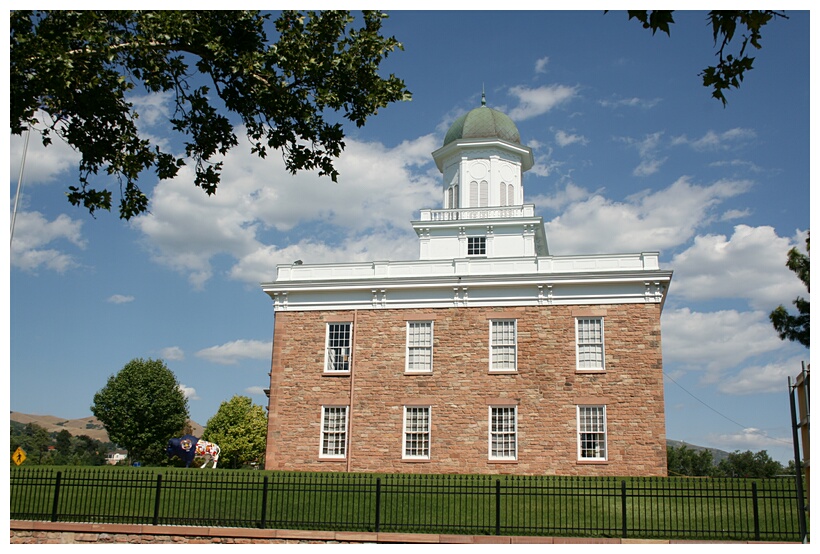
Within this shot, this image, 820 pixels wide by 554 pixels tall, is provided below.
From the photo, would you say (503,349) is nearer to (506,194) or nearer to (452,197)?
(506,194)

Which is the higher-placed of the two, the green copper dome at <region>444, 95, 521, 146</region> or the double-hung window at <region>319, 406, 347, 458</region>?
the green copper dome at <region>444, 95, 521, 146</region>

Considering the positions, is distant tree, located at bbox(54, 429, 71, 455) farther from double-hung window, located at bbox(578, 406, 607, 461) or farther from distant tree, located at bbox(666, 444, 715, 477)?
double-hung window, located at bbox(578, 406, 607, 461)

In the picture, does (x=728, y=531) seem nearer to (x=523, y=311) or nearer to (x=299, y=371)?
(x=523, y=311)

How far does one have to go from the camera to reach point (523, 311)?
29.1 m

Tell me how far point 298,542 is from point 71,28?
9590 millimetres

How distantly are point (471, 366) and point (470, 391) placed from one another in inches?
37.7

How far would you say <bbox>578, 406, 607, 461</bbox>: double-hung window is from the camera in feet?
89.4

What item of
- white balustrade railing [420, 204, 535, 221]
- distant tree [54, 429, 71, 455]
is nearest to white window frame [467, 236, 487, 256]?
white balustrade railing [420, 204, 535, 221]

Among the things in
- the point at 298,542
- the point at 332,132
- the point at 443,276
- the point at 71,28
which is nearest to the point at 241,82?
the point at 332,132

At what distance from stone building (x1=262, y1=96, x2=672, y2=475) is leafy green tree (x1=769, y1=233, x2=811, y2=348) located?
4.86 m

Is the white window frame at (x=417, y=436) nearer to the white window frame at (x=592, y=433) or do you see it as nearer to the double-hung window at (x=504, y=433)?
Answer: the double-hung window at (x=504, y=433)

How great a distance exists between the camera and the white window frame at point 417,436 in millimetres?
28531

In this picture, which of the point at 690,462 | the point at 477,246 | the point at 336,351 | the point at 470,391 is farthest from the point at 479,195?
the point at 690,462

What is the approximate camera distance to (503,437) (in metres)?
28.0
